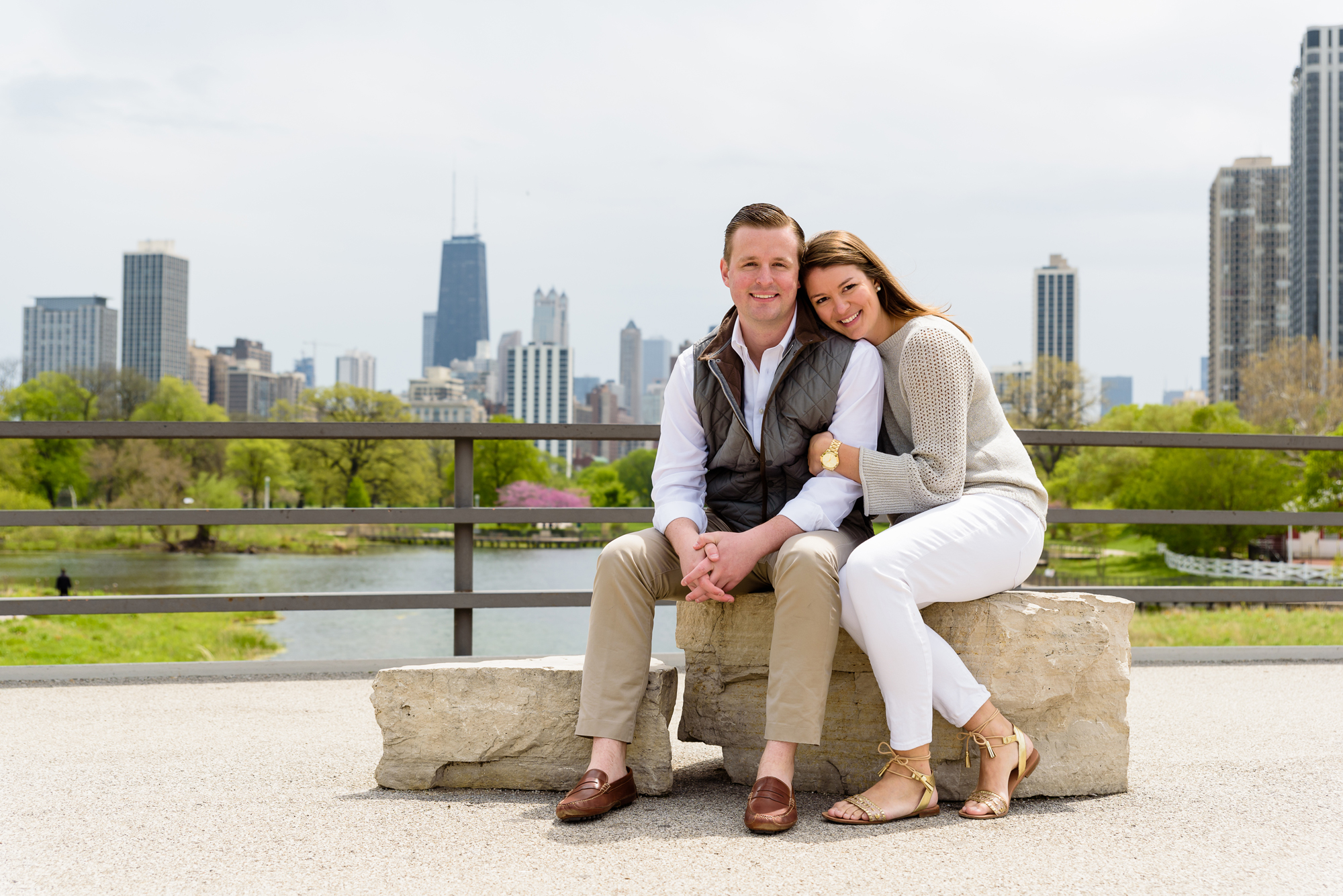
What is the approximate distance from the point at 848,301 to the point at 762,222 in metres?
0.27

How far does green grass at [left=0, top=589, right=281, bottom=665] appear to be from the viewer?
16.2 metres

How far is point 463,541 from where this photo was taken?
3.58 meters

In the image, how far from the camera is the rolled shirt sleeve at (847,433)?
2195 millimetres

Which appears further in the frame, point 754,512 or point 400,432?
point 400,432

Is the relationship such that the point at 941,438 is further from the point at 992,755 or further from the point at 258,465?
the point at 258,465

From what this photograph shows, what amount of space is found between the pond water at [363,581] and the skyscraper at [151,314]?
13840 centimetres

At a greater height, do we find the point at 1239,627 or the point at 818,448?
the point at 818,448

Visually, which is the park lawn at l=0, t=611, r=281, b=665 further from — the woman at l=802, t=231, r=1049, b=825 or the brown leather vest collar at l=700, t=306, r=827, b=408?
the woman at l=802, t=231, r=1049, b=825

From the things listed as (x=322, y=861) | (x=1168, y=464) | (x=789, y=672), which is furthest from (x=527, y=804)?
(x=1168, y=464)

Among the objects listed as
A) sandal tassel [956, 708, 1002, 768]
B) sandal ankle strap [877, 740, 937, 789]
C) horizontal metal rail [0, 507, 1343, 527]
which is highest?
horizontal metal rail [0, 507, 1343, 527]

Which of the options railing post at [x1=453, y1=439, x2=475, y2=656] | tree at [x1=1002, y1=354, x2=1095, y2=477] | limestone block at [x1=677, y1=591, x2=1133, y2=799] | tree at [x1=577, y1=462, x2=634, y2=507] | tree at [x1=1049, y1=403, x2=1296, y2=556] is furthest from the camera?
tree at [x1=577, y1=462, x2=634, y2=507]

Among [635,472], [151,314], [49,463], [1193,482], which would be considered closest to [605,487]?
[635,472]

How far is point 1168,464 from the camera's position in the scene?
31531 millimetres

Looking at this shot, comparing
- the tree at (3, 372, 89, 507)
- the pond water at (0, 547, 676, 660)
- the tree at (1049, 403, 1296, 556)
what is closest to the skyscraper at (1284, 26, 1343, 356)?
the tree at (1049, 403, 1296, 556)
